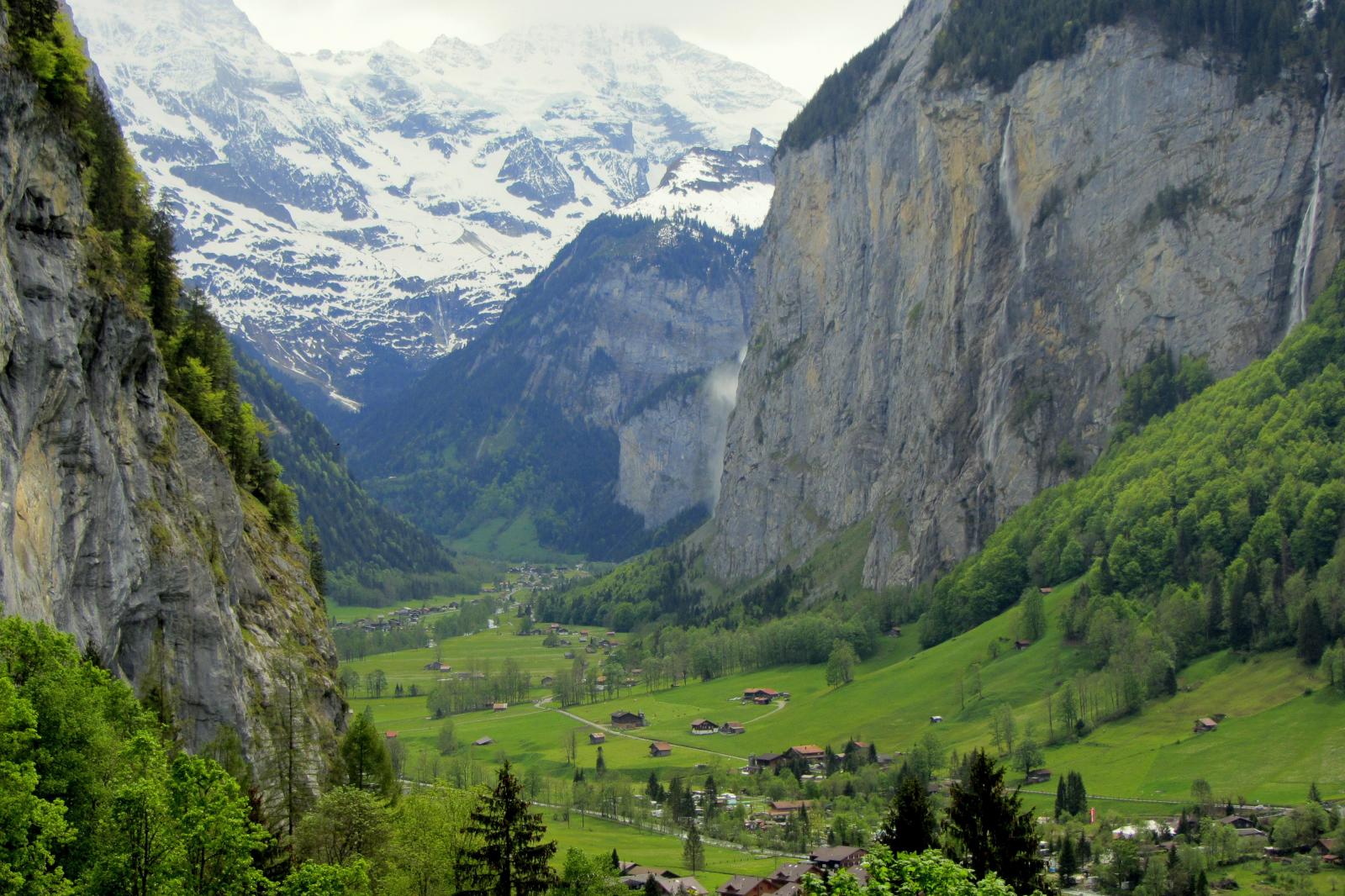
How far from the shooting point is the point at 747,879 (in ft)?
304

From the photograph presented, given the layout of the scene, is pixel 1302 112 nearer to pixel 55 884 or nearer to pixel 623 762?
A: pixel 623 762

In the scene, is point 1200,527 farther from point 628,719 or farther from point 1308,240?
point 628,719

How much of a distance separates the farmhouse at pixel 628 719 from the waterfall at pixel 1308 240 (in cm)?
9314

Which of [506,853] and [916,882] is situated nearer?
[916,882]

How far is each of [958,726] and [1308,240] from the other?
81.2 metres

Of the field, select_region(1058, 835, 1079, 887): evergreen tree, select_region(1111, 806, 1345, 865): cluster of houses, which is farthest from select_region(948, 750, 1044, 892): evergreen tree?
the field

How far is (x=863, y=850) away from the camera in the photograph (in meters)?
99.8

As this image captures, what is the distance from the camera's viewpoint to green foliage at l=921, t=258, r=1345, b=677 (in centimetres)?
13750

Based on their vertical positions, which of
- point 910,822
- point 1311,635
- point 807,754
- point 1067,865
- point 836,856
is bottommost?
point 1067,865

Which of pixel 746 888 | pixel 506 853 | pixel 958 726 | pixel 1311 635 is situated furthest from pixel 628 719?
pixel 506 853

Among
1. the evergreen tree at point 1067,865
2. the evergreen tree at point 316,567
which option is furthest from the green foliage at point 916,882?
the evergreen tree at point 1067,865

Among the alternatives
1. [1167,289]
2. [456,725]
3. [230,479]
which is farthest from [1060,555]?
[230,479]

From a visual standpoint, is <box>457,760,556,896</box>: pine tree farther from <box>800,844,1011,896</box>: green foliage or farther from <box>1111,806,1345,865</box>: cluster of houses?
<box>1111,806,1345,865</box>: cluster of houses

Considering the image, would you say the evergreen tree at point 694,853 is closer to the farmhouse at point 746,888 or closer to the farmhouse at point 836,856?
the farmhouse at point 836,856
